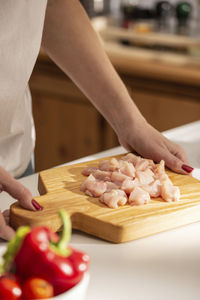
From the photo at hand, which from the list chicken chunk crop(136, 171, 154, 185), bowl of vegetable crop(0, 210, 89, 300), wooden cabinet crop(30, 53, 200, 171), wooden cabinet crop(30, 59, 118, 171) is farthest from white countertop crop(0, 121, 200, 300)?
wooden cabinet crop(30, 59, 118, 171)

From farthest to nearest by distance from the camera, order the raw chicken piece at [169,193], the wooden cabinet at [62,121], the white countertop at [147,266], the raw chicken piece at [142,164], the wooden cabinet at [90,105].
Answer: the wooden cabinet at [62,121] → the wooden cabinet at [90,105] → the raw chicken piece at [142,164] → the raw chicken piece at [169,193] → the white countertop at [147,266]

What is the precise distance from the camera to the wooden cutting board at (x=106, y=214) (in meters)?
1.01

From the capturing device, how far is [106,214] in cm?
104

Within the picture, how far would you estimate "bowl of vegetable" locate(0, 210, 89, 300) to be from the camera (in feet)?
2.03

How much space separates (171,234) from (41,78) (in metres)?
2.17

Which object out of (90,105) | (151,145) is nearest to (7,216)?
(151,145)

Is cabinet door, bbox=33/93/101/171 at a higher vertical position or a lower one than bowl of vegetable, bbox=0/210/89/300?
lower

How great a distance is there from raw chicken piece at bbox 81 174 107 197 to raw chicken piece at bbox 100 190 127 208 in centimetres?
3

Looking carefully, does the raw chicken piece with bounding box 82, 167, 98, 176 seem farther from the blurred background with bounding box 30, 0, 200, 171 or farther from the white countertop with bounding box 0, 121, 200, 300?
the blurred background with bounding box 30, 0, 200, 171

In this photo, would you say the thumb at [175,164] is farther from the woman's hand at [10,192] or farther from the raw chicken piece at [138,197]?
the woman's hand at [10,192]

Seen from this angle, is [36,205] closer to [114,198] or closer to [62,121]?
[114,198]

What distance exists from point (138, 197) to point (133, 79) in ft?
5.93

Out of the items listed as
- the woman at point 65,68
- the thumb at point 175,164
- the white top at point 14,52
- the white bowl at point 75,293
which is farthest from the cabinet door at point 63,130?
the white bowl at point 75,293

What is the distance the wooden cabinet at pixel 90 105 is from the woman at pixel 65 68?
4.21ft
